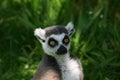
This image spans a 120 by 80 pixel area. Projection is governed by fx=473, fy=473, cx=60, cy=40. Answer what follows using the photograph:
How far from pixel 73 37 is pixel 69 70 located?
1.91 meters

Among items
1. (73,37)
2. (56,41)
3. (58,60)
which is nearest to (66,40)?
(56,41)

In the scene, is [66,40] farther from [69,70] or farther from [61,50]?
[69,70]

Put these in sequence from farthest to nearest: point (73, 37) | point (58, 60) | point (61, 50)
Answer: point (73, 37) < point (58, 60) < point (61, 50)

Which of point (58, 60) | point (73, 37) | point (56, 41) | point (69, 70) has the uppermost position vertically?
point (73, 37)

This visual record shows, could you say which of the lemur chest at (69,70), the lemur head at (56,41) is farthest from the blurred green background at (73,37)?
the lemur head at (56,41)

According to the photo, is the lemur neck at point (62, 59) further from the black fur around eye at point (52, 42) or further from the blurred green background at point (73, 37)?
the blurred green background at point (73, 37)

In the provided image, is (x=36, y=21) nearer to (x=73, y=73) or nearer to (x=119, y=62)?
(x=119, y=62)

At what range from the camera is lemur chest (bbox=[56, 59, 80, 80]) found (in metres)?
4.53

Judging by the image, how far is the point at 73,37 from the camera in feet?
21.0

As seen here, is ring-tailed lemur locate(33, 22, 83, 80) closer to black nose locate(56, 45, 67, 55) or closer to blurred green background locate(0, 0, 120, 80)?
black nose locate(56, 45, 67, 55)

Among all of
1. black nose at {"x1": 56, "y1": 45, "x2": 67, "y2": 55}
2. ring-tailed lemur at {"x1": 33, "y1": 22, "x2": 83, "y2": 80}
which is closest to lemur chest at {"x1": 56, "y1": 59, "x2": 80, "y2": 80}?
ring-tailed lemur at {"x1": 33, "y1": 22, "x2": 83, "y2": 80}

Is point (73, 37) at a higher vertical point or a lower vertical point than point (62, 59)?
higher

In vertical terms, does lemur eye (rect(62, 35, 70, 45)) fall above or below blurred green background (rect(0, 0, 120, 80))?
below

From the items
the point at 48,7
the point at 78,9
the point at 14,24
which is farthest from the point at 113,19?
the point at 14,24
